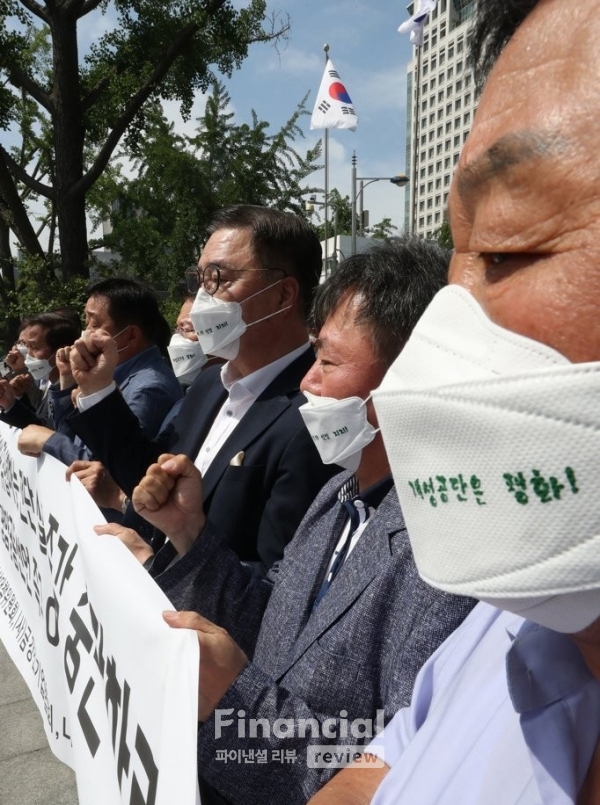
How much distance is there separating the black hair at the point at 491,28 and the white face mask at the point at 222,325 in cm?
205

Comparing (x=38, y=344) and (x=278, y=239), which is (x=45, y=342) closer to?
(x=38, y=344)

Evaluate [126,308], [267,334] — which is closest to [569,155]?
[267,334]

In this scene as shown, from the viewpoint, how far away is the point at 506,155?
2.71 feet

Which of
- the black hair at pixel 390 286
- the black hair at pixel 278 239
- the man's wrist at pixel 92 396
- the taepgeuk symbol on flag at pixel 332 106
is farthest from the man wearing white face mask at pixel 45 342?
the taepgeuk symbol on flag at pixel 332 106

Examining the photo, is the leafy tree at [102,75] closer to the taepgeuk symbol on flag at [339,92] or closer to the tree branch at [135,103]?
the tree branch at [135,103]

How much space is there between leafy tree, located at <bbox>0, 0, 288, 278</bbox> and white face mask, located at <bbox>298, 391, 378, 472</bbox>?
10.1m

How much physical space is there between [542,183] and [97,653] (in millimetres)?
1594

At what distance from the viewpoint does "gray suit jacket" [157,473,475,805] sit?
4.78 feet

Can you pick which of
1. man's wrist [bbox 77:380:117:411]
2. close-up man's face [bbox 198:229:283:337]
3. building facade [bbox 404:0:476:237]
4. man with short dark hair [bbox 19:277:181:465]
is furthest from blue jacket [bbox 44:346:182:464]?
building facade [bbox 404:0:476:237]

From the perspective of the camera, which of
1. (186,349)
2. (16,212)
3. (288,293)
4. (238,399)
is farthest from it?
(16,212)

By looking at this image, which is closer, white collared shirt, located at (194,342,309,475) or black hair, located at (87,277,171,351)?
white collared shirt, located at (194,342,309,475)

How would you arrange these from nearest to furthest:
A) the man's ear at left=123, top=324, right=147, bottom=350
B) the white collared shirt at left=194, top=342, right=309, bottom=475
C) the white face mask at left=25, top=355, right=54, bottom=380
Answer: the white collared shirt at left=194, top=342, right=309, bottom=475 → the man's ear at left=123, top=324, right=147, bottom=350 → the white face mask at left=25, top=355, right=54, bottom=380

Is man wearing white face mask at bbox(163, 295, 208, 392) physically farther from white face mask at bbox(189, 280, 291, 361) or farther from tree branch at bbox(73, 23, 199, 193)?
tree branch at bbox(73, 23, 199, 193)

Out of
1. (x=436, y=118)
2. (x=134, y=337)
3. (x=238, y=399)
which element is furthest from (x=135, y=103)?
(x=436, y=118)
